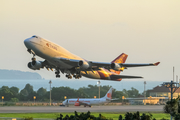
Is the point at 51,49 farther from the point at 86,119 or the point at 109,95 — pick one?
the point at 109,95

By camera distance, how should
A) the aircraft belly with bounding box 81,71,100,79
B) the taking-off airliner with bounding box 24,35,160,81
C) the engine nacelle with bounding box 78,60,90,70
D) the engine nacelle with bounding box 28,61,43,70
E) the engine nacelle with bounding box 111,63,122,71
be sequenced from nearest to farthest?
1. the taking-off airliner with bounding box 24,35,160,81
2. the engine nacelle with bounding box 78,60,90,70
3. the engine nacelle with bounding box 111,63,122,71
4. the engine nacelle with bounding box 28,61,43,70
5. the aircraft belly with bounding box 81,71,100,79

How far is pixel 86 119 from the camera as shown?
32781 millimetres

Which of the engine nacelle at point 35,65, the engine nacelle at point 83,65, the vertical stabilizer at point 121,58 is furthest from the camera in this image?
the vertical stabilizer at point 121,58

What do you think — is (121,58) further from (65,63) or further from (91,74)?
(65,63)

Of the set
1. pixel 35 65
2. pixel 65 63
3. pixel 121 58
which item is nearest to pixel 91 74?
pixel 65 63

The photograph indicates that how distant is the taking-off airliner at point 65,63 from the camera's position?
49.6m

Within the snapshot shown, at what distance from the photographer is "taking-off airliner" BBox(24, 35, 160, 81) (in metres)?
49.6

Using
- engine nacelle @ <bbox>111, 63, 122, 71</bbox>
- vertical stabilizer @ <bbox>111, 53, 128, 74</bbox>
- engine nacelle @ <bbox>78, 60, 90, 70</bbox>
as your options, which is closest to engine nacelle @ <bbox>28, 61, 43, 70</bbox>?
engine nacelle @ <bbox>78, 60, 90, 70</bbox>

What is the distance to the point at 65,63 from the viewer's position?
180 feet

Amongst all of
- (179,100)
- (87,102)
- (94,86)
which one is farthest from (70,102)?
(94,86)

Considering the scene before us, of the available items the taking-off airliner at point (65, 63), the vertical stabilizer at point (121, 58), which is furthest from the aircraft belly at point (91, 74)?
the vertical stabilizer at point (121, 58)

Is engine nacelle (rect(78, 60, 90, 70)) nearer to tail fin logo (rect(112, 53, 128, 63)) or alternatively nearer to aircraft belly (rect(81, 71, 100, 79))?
aircraft belly (rect(81, 71, 100, 79))

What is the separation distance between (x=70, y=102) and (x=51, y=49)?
5586 cm

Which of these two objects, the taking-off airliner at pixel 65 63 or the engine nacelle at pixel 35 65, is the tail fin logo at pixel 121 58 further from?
the engine nacelle at pixel 35 65
